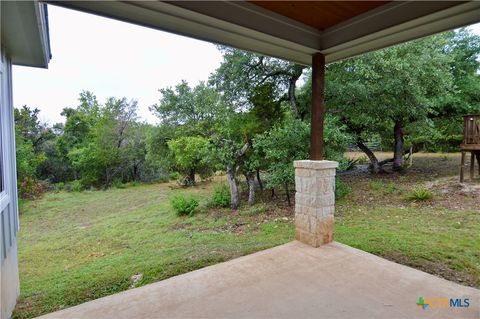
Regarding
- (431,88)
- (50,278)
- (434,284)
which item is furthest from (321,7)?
(431,88)

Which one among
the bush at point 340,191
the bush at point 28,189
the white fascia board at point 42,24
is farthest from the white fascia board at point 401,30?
the bush at point 28,189

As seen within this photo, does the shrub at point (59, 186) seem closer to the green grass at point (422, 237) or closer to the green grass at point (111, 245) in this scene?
the green grass at point (111, 245)

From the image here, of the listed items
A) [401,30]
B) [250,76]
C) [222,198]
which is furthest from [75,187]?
[401,30]

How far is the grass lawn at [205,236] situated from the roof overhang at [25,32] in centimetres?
253

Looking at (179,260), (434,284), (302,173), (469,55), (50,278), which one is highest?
(469,55)

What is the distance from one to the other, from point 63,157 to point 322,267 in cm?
1486

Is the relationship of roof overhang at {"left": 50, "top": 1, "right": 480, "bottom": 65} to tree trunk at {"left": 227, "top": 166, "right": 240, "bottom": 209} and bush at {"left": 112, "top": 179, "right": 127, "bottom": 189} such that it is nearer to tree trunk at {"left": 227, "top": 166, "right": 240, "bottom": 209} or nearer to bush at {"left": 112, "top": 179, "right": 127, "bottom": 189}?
tree trunk at {"left": 227, "top": 166, "right": 240, "bottom": 209}

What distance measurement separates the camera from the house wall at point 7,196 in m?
2.27

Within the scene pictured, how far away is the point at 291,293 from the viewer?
219 centimetres

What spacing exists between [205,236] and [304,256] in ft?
9.25

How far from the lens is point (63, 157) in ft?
44.9

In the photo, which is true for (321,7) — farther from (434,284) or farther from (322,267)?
(434,284)

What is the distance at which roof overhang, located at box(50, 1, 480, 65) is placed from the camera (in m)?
2.01

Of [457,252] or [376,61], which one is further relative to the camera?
[376,61]
